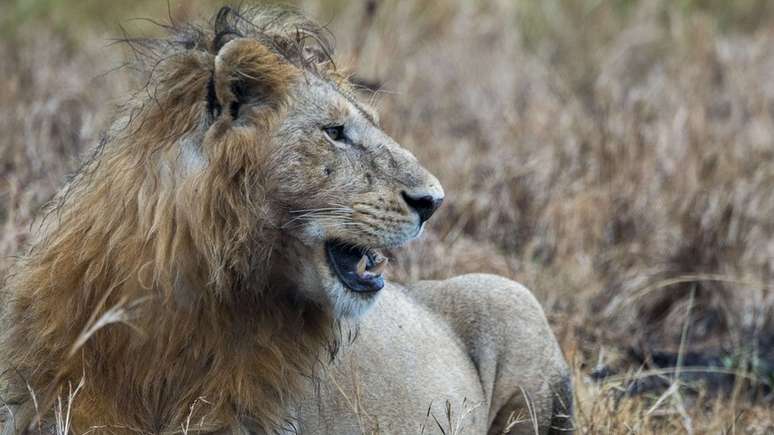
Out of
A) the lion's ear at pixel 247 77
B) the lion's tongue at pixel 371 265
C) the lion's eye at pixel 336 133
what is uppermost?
the lion's ear at pixel 247 77

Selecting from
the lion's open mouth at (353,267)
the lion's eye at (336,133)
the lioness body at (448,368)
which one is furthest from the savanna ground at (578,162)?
the lion's open mouth at (353,267)

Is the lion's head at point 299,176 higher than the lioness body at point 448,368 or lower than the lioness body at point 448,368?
higher

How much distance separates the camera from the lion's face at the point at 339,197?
3.56m

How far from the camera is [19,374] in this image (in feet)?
12.0

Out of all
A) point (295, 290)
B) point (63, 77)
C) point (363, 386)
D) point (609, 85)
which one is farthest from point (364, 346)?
point (609, 85)

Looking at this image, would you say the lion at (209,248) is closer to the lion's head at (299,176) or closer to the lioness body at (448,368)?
the lion's head at (299,176)

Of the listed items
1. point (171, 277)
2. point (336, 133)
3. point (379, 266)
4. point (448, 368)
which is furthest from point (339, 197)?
point (448, 368)

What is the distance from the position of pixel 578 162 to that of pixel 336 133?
13.8 ft

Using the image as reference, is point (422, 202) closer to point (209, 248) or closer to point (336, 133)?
point (336, 133)

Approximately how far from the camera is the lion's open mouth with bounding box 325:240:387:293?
11.9 ft

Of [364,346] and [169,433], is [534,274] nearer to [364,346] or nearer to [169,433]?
[364,346]

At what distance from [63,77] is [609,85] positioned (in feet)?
13.4

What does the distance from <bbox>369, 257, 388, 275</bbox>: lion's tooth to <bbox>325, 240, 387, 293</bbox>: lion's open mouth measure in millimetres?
13

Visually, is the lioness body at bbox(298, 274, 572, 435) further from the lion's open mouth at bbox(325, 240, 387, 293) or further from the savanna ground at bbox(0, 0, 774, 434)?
the lion's open mouth at bbox(325, 240, 387, 293)
